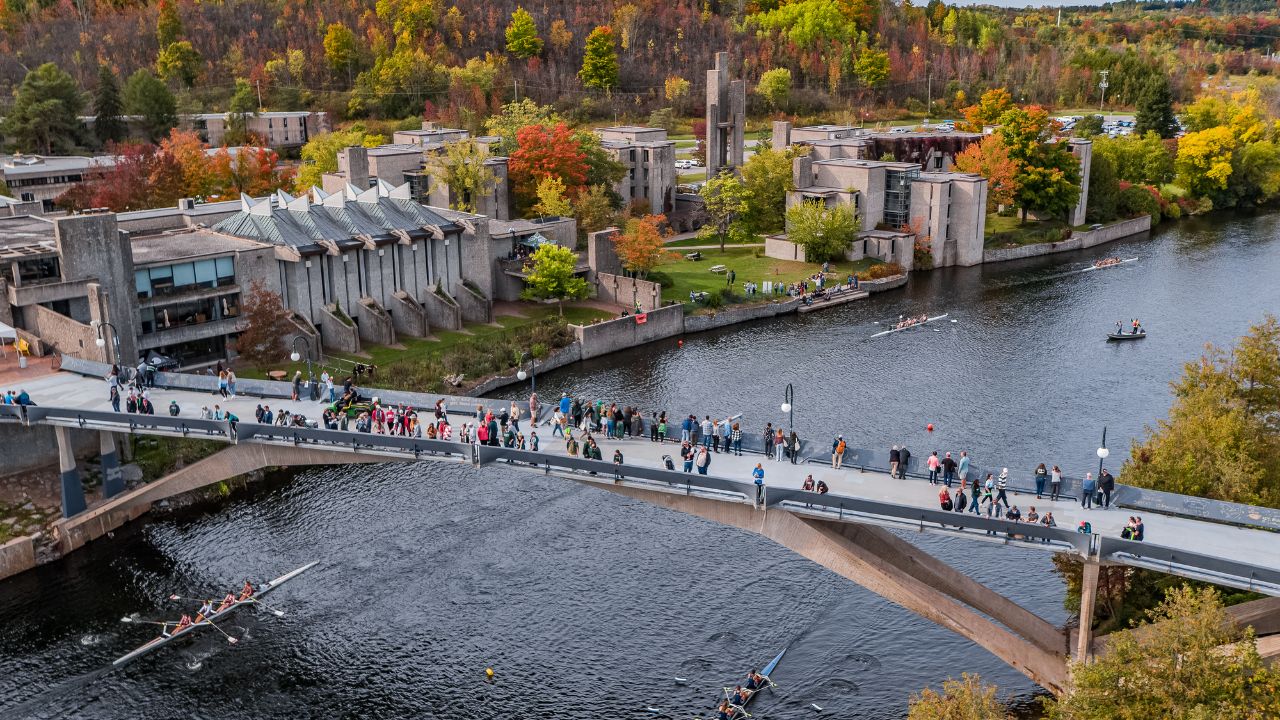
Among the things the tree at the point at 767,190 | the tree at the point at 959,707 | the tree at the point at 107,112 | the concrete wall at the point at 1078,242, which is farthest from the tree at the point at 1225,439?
the tree at the point at 107,112

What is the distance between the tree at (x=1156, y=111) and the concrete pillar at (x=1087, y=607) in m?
138

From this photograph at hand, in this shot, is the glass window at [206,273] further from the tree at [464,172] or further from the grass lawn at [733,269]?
the grass lawn at [733,269]

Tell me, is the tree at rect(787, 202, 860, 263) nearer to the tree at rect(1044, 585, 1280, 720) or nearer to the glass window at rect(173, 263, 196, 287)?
the glass window at rect(173, 263, 196, 287)

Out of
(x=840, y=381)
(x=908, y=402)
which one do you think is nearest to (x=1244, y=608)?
(x=908, y=402)

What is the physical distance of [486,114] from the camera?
162 meters

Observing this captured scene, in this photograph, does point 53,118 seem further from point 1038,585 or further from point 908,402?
point 1038,585

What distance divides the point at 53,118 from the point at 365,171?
153 ft

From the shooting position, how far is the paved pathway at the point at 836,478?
37.5m

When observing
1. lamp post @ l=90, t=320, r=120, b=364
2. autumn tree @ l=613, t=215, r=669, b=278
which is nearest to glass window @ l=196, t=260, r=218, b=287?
lamp post @ l=90, t=320, r=120, b=364

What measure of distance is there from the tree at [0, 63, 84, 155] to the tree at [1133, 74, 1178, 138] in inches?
5284

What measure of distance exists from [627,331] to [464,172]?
25.4 m

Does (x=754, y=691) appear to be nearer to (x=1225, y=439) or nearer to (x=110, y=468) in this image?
(x=1225, y=439)

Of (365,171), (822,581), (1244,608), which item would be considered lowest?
(822,581)

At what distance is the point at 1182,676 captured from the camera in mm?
30406
